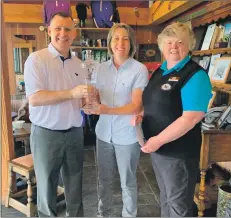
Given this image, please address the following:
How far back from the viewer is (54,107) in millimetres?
1587

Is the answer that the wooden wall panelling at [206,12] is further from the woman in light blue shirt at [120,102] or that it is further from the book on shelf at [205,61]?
the woman in light blue shirt at [120,102]

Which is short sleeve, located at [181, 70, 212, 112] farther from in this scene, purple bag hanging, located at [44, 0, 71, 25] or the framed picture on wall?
purple bag hanging, located at [44, 0, 71, 25]

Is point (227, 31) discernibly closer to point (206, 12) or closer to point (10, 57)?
point (206, 12)

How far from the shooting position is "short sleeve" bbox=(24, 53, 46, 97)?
59.2 inches

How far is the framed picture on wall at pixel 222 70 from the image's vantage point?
2.35 m

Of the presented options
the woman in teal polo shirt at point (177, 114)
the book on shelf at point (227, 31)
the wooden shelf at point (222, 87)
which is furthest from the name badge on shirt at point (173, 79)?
the book on shelf at point (227, 31)

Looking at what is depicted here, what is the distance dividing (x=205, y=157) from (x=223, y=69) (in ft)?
3.12

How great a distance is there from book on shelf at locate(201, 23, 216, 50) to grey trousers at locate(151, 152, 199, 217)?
1.73 metres

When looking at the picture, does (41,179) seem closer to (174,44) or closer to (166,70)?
(166,70)

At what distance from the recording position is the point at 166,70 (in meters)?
1.40

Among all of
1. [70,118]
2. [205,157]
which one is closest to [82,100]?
[70,118]

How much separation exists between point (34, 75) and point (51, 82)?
0.11m

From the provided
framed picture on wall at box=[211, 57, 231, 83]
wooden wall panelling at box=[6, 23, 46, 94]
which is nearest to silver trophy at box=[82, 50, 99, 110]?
framed picture on wall at box=[211, 57, 231, 83]

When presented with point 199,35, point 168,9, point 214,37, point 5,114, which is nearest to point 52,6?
point 168,9
